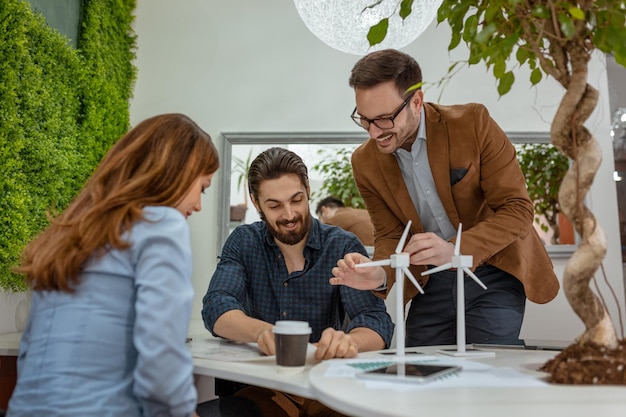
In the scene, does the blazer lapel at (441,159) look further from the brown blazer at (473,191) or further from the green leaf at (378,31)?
the green leaf at (378,31)

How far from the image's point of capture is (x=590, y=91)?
1318 millimetres

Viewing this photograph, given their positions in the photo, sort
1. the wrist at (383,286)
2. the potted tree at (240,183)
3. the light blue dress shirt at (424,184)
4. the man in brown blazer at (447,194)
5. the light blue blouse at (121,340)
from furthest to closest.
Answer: the potted tree at (240,183)
the light blue dress shirt at (424,184)
the man in brown blazer at (447,194)
the wrist at (383,286)
the light blue blouse at (121,340)

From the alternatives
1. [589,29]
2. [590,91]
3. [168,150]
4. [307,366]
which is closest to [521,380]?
[307,366]

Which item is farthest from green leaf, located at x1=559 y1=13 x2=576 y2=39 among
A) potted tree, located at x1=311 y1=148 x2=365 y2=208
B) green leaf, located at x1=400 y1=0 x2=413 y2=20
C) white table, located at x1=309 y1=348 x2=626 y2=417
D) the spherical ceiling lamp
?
potted tree, located at x1=311 y1=148 x2=365 y2=208

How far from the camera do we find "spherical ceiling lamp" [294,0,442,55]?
121 inches

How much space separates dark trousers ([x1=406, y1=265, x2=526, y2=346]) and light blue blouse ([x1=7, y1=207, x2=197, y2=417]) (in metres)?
1.18

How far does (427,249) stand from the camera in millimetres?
1748

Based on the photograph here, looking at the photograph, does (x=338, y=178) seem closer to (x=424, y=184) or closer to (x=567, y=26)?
(x=424, y=184)

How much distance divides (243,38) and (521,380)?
3.60 m

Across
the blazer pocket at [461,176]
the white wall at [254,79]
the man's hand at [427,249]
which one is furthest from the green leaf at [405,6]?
the white wall at [254,79]

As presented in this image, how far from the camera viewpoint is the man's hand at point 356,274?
5.94 feet

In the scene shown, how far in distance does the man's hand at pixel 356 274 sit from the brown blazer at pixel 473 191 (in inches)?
4.7

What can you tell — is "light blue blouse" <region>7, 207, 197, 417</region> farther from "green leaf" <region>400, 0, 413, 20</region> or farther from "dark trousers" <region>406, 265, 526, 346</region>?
"dark trousers" <region>406, 265, 526, 346</region>

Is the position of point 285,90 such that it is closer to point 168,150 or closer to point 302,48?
point 302,48
